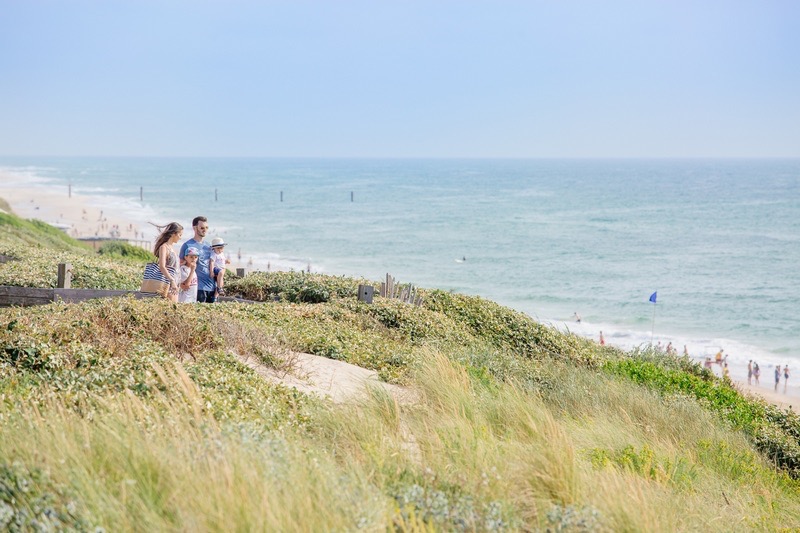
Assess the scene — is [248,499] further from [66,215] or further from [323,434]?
[66,215]

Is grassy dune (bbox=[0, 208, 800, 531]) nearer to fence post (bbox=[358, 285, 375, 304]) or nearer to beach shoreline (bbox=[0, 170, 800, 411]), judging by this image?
fence post (bbox=[358, 285, 375, 304])

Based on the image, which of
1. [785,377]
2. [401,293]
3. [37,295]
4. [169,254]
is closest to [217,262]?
[169,254]

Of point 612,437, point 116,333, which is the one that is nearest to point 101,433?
point 116,333

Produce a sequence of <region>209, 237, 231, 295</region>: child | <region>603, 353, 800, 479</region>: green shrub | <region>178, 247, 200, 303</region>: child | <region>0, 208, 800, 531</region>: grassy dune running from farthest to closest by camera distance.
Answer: <region>209, 237, 231, 295</region>: child → <region>178, 247, 200, 303</region>: child → <region>603, 353, 800, 479</region>: green shrub → <region>0, 208, 800, 531</region>: grassy dune

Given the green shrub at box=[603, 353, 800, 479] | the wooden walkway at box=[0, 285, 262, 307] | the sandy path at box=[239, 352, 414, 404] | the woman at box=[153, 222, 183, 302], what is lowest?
the green shrub at box=[603, 353, 800, 479]

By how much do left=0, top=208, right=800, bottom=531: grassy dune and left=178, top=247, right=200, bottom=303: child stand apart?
2.86ft

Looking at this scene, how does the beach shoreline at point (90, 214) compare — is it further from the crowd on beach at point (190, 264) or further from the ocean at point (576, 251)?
the crowd on beach at point (190, 264)

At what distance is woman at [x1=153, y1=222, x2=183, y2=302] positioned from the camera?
11211 millimetres

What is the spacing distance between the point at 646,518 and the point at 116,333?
616 cm

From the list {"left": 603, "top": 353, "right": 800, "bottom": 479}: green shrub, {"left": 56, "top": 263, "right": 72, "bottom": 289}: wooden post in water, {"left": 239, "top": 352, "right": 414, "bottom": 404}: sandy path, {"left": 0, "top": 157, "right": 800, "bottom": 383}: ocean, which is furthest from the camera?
{"left": 0, "top": 157, "right": 800, "bottom": 383}: ocean

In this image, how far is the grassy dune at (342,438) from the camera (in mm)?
4250

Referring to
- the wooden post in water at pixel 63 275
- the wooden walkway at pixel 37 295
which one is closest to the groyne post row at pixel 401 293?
the wooden walkway at pixel 37 295

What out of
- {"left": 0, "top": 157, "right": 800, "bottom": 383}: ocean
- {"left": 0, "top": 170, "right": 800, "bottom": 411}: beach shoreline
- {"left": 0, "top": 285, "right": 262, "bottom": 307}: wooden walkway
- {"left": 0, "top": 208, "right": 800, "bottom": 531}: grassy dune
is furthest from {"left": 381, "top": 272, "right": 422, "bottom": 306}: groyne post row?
{"left": 0, "top": 170, "right": 800, "bottom": 411}: beach shoreline

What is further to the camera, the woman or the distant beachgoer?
the distant beachgoer
